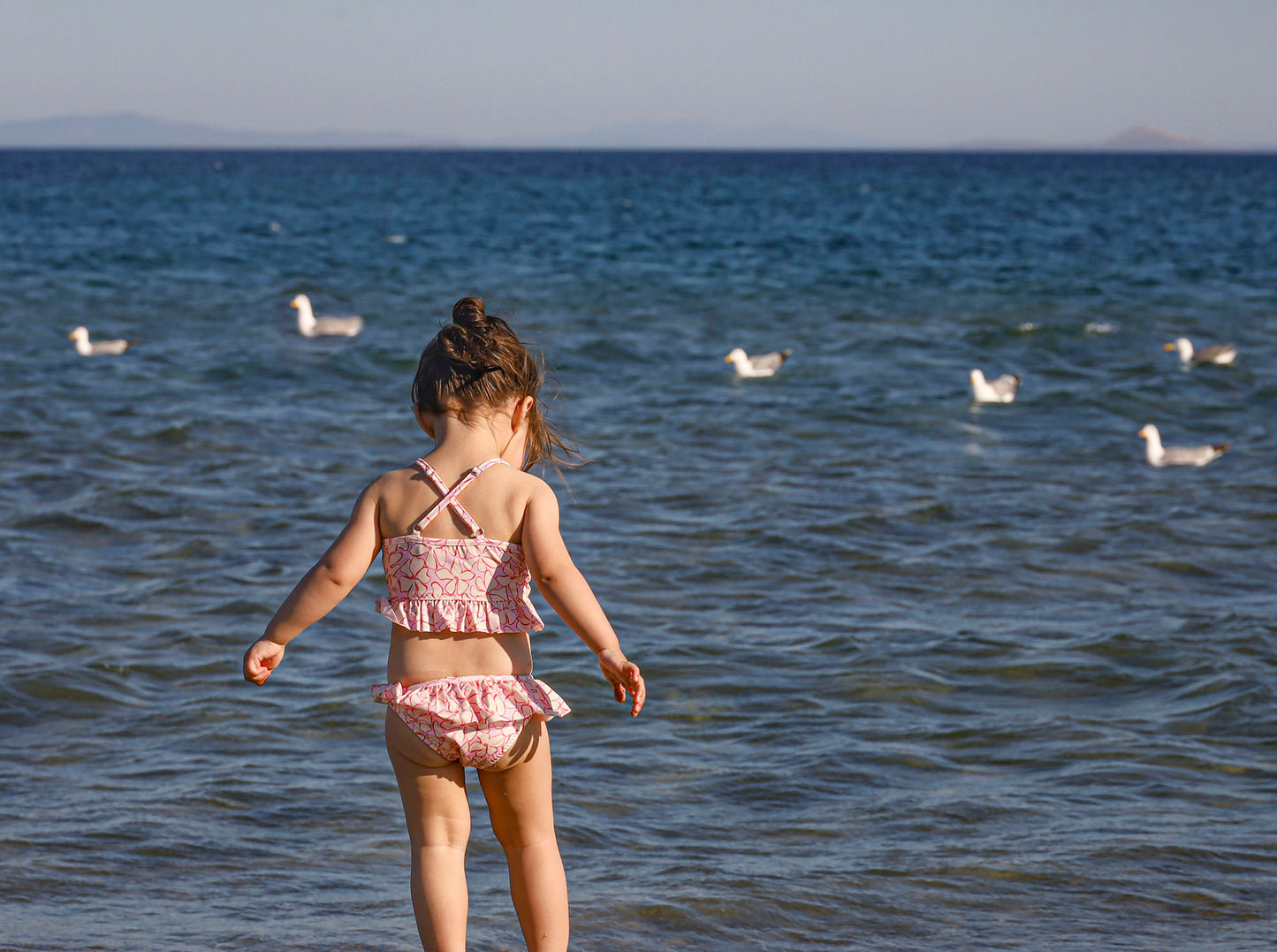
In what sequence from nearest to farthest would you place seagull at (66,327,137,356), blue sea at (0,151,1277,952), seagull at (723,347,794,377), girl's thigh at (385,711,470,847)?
girl's thigh at (385,711,470,847)
blue sea at (0,151,1277,952)
seagull at (723,347,794,377)
seagull at (66,327,137,356)

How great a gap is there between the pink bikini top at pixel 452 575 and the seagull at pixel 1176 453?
30.5 ft

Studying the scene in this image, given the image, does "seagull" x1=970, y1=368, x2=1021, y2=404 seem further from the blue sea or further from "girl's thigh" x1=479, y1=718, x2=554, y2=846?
"girl's thigh" x1=479, y1=718, x2=554, y2=846

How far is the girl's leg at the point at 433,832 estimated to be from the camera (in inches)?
117

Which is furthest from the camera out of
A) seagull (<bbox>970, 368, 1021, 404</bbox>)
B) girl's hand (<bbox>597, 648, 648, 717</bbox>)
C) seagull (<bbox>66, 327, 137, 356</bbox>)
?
seagull (<bbox>66, 327, 137, 356</bbox>)

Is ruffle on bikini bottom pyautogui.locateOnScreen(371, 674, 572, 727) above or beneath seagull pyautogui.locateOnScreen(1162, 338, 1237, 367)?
above

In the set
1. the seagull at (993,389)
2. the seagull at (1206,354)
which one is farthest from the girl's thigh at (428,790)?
the seagull at (1206,354)

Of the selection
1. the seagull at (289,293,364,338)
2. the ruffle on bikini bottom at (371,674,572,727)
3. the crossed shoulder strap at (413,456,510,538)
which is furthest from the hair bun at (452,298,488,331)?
the seagull at (289,293,364,338)

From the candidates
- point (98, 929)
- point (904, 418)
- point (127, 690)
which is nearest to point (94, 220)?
point (904, 418)

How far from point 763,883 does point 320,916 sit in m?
1.35

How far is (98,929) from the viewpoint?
3.82 metres

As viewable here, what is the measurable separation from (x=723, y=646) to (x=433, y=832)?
3652mm

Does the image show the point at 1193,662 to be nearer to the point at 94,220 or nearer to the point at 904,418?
the point at 904,418

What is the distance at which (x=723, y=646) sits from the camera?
6562 millimetres

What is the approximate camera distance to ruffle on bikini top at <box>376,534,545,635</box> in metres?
2.94
